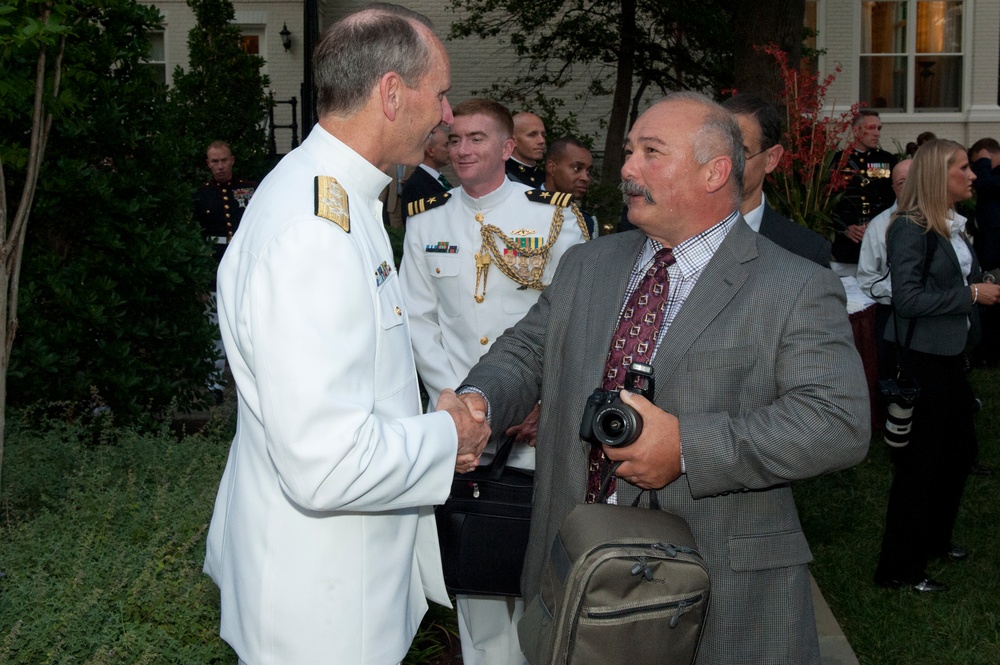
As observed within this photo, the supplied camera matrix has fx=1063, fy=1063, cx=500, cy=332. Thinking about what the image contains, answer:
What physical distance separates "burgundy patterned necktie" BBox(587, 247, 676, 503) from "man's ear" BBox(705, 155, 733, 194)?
21cm

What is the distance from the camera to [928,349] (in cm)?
539

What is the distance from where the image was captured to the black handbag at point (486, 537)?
3.46 meters

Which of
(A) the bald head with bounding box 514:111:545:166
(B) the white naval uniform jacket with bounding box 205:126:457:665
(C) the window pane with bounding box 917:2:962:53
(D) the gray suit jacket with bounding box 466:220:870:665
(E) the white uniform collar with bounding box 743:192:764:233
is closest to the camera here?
(B) the white naval uniform jacket with bounding box 205:126:457:665

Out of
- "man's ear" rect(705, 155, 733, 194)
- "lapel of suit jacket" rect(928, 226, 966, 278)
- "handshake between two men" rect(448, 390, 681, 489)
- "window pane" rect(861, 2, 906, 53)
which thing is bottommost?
A: "handshake between two men" rect(448, 390, 681, 489)

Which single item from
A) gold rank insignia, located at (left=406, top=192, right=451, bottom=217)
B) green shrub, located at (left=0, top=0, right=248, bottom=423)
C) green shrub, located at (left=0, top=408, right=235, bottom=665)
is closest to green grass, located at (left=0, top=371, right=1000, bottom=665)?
green shrub, located at (left=0, top=408, right=235, bottom=665)

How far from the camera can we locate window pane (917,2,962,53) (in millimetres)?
22375

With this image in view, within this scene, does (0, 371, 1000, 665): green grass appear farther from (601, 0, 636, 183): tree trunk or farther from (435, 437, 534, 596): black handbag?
(601, 0, 636, 183): tree trunk

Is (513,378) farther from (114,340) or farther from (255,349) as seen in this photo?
(114,340)

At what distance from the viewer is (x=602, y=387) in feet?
9.21

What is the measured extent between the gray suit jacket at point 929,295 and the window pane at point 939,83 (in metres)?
18.8

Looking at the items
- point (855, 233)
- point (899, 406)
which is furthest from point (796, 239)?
point (855, 233)

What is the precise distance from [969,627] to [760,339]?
3.32 m

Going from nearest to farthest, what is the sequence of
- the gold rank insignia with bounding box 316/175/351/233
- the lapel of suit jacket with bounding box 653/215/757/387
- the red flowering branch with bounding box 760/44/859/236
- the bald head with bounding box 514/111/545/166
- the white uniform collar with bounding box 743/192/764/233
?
the gold rank insignia with bounding box 316/175/351/233 < the lapel of suit jacket with bounding box 653/215/757/387 < the white uniform collar with bounding box 743/192/764/233 < the bald head with bounding box 514/111/545/166 < the red flowering branch with bounding box 760/44/859/236

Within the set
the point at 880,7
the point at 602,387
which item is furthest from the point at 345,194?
the point at 880,7
